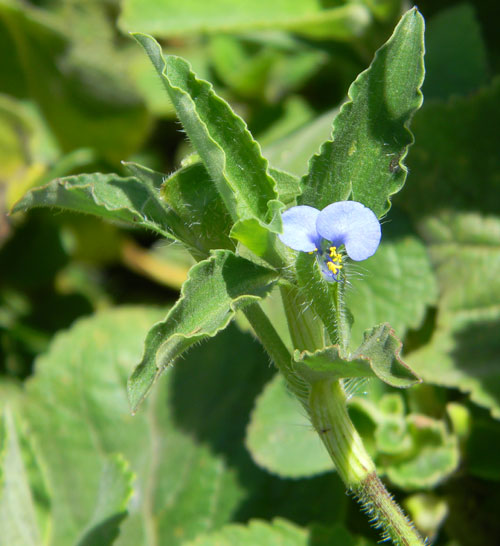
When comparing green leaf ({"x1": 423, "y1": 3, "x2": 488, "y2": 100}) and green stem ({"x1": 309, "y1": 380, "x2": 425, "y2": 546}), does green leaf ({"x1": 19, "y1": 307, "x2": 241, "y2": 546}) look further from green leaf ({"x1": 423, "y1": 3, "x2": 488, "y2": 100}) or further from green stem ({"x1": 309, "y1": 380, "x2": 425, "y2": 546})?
green leaf ({"x1": 423, "y1": 3, "x2": 488, "y2": 100})

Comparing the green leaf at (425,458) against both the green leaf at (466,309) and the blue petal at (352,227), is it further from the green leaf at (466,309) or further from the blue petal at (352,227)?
the blue petal at (352,227)

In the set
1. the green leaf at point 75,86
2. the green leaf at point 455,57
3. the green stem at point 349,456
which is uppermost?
the green leaf at point 75,86

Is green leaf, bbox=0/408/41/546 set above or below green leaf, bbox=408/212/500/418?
below

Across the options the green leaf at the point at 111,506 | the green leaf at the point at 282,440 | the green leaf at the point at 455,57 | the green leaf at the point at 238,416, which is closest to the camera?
the green leaf at the point at 111,506

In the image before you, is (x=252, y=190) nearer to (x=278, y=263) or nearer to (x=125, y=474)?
(x=278, y=263)

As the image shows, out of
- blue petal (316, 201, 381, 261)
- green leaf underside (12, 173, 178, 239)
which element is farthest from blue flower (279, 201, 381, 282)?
green leaf underside (12, 173, 178, 239)

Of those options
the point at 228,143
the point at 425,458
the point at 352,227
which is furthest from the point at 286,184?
the point at 425,458

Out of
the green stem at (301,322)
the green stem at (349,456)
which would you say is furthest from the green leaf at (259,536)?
the green stem at (301,322)
